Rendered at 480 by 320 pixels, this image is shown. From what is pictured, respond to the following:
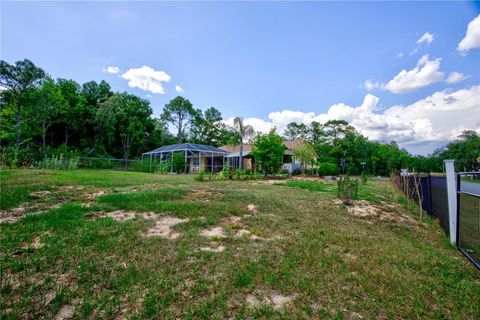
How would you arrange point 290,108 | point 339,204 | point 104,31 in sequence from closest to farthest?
point 339,204 → point 104,31 → point 290,108

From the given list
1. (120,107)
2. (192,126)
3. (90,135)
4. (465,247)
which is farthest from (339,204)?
(192,126)

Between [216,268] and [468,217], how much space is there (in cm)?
506

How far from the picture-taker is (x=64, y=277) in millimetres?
2076

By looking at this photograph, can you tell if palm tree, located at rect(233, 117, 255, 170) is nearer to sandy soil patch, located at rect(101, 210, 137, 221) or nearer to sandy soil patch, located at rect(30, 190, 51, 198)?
sandy soil patch, located at rect(30, 190, 51, 198)

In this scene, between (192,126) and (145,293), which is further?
(192,126)

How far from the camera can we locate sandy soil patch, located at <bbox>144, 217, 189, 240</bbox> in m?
3.16

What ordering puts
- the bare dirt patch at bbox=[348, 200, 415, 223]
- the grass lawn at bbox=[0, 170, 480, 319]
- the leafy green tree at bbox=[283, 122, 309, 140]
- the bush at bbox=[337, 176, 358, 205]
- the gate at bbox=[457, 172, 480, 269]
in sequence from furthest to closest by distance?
the leafy green tree at bbox=[283, 122, 309, 140] < the bush at bbox=[337, 176, 358, 205] < the bare dirt patch at bbox=[348, 200, 415, 223] < the gate at bbox=[457, 172, 480, 269] < the grass lawn at bbox=[0, 170, 480, 319]

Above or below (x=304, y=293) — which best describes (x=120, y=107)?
above

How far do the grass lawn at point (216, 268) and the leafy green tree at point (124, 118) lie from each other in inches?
944

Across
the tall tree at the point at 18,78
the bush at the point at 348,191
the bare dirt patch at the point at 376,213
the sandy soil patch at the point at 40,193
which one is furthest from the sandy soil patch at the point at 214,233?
the tall tree at the point at 18,78

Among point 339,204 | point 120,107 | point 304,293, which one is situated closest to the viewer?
point 304,293

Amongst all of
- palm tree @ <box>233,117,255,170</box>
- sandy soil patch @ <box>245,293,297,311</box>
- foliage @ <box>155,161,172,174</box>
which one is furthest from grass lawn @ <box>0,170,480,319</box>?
palm tree @ <box>233,117,255,170</box>

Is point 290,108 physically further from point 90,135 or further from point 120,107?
point 90,135

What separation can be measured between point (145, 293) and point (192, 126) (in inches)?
1414
